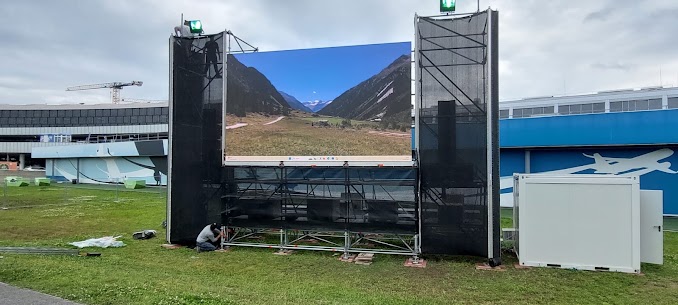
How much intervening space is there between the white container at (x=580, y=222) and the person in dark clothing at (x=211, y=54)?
23.3 feet

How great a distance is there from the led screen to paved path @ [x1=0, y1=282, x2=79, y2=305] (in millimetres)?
5143

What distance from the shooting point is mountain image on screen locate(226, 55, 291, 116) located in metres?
10.0

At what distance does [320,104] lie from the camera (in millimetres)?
9688

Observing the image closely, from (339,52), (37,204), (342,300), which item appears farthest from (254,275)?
(37,204)

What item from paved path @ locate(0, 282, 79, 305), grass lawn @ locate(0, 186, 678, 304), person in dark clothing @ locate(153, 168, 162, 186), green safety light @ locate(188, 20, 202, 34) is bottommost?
grass lawn @ locate(0, 186, 678, 304)

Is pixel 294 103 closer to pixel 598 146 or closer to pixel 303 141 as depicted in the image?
pixel 303 141

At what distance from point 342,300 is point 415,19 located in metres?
5.68

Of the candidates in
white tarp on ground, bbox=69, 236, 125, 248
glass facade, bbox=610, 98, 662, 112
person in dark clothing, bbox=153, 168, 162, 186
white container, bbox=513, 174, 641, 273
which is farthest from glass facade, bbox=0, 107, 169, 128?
white container, bbox=513, 174, 641, 273

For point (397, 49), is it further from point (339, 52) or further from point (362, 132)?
point (362, 132)

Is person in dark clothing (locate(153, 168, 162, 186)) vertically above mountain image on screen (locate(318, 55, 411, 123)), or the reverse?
mountain image on screen (locate(318, 55, 411, 123))

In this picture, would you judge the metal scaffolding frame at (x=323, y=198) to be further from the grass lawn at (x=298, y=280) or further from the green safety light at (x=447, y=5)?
the green safety light at (x=447, y=5)

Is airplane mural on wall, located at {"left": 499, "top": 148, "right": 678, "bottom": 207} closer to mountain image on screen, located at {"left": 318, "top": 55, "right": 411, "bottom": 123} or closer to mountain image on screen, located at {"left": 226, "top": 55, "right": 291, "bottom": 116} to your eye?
mountain image on screen, located at {"left": 318, "top": 55, "right": 411, "bottom": 123}

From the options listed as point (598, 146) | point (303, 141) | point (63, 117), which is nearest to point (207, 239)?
point (303, 141)

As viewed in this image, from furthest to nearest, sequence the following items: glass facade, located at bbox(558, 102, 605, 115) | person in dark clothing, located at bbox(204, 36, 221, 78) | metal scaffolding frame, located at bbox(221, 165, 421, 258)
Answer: glass facade, located at bbox(558, 102, 605, 115), person in dark clothing, located at bbox(204, 36, 221, 78), metal scaffolding frame, located at bbox(221, 165, 421, 258)
